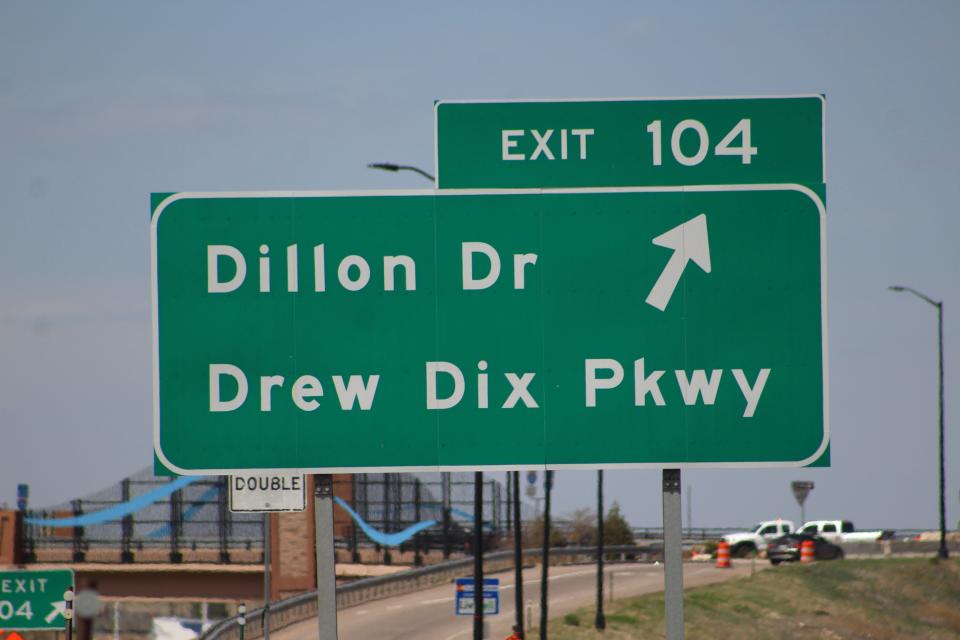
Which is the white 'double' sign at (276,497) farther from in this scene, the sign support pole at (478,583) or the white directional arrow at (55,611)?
the sign support pole at (478,583)

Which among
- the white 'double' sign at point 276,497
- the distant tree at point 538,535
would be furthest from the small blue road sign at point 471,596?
the distant tree at point 538,535

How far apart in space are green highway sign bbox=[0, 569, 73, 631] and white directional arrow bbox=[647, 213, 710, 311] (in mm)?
13406

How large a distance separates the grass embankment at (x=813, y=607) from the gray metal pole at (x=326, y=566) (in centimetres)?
3890

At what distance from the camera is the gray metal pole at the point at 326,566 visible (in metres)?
11.6

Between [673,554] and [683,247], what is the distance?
2264 millimetres

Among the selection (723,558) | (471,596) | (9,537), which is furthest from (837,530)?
(471,596)

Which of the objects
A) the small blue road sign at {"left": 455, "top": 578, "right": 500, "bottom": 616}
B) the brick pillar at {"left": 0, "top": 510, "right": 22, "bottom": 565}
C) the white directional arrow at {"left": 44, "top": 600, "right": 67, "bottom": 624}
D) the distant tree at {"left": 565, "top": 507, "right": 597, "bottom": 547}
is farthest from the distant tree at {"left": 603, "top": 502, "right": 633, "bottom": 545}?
the white directional arrow at {"left": 44, "top": 600, "right": 67, "bottom": 624}

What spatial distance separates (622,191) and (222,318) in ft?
10.2

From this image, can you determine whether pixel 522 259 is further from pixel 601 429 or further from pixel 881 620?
pixel 881 620

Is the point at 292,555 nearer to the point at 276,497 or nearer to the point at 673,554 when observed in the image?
the point at 276,497

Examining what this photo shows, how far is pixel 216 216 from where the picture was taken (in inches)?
468

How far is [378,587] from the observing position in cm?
6378

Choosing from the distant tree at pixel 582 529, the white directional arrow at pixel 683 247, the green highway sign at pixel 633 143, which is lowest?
the distant tree at pixel 582 529

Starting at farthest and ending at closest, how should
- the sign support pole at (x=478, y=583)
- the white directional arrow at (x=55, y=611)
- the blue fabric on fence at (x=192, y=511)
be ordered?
the blue fabric on fence at (x=192, y=511), the sign support pole at (x=478, y=583), the white directional arrow at (x=55, y=611)
